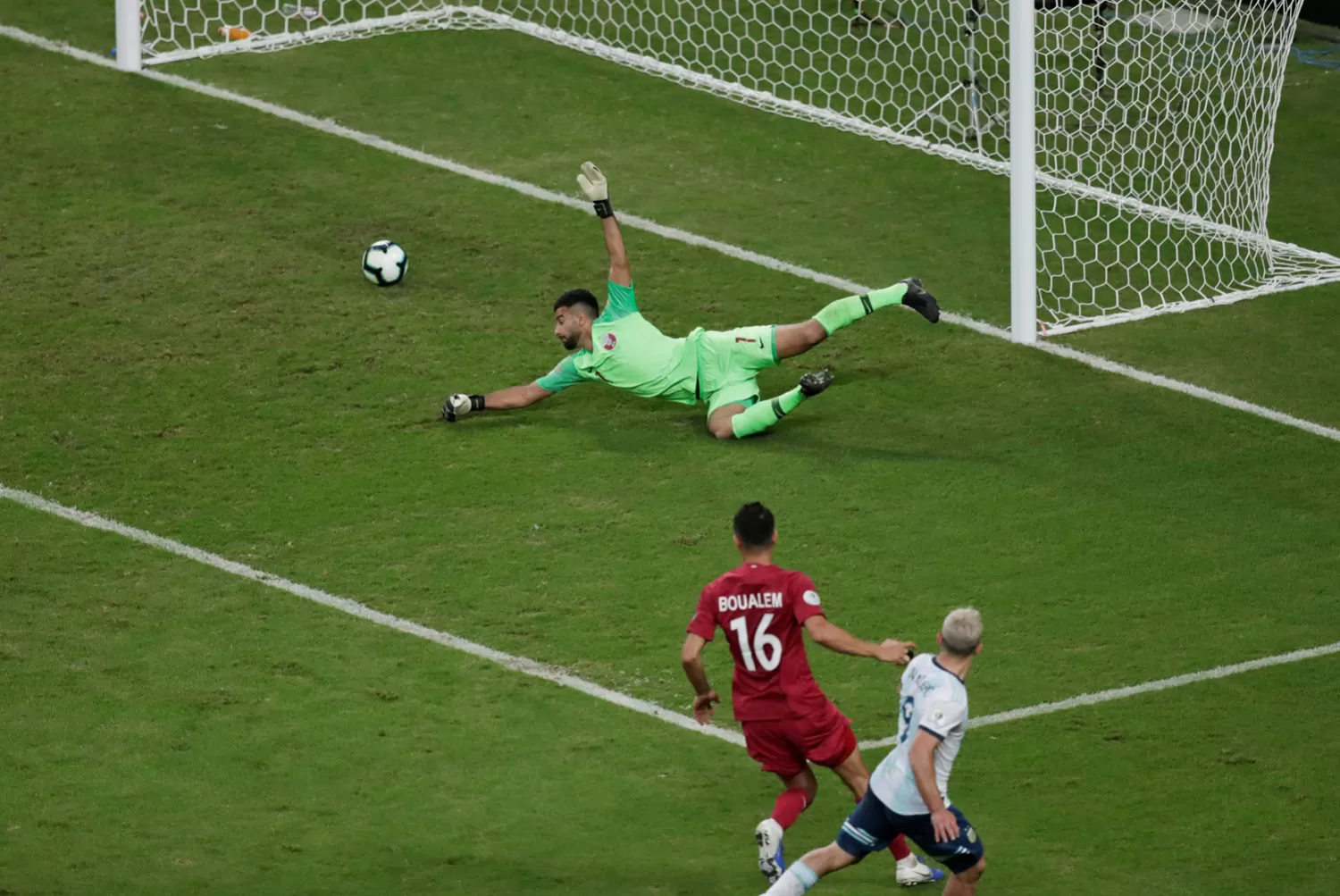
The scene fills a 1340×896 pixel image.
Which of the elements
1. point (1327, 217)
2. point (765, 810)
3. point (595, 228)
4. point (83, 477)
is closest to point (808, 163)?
point (595, 228)

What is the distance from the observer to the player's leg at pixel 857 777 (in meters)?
7.68

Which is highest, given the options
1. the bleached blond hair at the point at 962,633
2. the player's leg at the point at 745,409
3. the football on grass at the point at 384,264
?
the bleached blond hair at the point at 962,633

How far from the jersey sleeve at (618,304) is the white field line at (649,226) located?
2303 mm

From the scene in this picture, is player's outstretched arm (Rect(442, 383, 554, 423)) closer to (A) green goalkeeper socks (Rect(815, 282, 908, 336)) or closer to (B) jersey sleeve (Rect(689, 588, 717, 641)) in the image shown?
(A) green goalkeeper socks (Rect(815, 282, 908, 336))

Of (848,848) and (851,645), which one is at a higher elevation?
(851,645)

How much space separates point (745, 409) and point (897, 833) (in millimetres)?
4853

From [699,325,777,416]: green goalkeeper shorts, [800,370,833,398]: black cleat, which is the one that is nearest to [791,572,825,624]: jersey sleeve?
[800,370,833,398]: black cleat

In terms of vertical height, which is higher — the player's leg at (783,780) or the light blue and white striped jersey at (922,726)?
the light blue and white striped jersey at (922,726)

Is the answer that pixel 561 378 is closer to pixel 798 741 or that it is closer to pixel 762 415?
pixel 762 415

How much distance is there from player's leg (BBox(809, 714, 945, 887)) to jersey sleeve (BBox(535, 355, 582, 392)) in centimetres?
456

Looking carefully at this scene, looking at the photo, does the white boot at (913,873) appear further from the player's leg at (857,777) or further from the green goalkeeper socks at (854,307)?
the green goalkeeper socks at (854,307)

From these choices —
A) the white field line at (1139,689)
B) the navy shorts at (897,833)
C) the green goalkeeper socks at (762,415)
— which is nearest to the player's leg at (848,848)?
the navy shorts at (897,833)

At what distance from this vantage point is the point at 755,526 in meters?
7.53

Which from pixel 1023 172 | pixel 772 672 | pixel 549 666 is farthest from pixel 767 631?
pixel 1023 172
